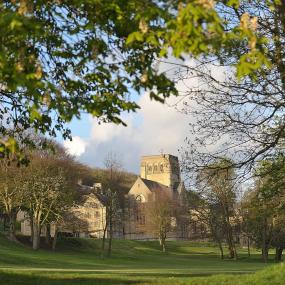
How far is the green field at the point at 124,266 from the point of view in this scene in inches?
691

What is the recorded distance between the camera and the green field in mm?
17547

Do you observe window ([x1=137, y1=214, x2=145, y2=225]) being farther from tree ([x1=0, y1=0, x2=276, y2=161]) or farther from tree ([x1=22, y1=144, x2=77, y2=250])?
tree ([x1=0, y1=0, x2=276, y2=161])

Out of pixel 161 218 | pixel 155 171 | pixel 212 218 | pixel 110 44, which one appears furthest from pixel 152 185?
pixel 110 44

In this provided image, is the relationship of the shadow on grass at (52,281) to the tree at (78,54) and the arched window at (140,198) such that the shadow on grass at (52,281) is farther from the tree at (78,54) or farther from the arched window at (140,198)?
the arched window at (140,198)

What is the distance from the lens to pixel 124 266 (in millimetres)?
42875

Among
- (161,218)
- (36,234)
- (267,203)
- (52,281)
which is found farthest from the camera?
(161,218)

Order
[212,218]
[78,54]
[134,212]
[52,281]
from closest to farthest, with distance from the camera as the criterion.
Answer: [78,54], [52,281], [212,218], [134,212]

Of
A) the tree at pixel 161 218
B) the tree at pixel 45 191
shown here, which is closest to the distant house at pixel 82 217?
the tree at pixel 45 191

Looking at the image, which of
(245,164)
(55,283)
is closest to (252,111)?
(245,164)

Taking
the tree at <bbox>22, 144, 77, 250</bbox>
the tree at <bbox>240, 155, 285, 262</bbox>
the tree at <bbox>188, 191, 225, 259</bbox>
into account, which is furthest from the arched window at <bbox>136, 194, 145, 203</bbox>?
the tree at <bbox>22, 144, 77, 250</bbox>

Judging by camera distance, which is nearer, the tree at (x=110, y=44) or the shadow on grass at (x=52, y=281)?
the tree at (x=110, y=44)

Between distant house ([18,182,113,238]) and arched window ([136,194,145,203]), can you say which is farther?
arched window ([136,194,145,203])

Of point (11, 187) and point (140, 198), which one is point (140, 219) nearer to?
point (140, 198)

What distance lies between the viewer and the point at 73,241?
70188 millimetres
